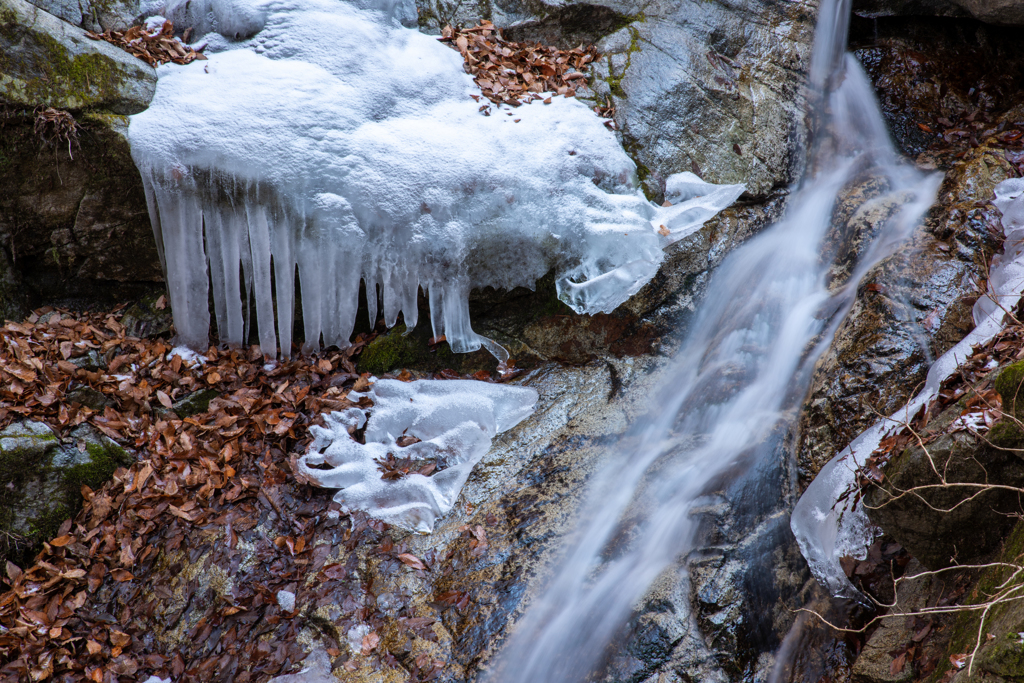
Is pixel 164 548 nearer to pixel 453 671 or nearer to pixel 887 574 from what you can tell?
pixel 453 671

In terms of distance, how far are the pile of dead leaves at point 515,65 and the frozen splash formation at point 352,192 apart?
1.07 ft

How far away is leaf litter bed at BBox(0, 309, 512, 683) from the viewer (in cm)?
320

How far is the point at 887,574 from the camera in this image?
2.96 meters

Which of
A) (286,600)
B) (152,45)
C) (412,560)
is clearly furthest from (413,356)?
(152,45)

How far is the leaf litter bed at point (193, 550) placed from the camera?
10.5ft

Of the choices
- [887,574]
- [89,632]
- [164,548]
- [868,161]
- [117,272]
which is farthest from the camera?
[868,161]

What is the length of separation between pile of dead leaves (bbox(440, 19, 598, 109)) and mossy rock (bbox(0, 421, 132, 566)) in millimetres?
3696

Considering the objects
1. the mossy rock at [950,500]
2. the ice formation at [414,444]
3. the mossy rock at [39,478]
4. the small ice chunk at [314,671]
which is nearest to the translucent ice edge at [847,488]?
the mossy rock at [950,500]

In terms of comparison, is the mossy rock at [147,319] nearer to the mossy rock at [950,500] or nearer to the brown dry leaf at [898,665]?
the mossy rock at [950,500]

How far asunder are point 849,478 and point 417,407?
2702mm

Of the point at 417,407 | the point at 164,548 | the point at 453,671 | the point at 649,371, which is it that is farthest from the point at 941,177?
the point at 164,548

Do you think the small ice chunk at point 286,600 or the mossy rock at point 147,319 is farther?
the mossy rock at point 147,319

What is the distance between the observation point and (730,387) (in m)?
3.98

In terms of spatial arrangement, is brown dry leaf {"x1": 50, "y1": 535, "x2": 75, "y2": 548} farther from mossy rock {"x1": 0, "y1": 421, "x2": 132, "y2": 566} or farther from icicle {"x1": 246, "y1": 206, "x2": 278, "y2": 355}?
icicle {"x1": 246, "y1": 206, "x2": 278, "y2": 355}
